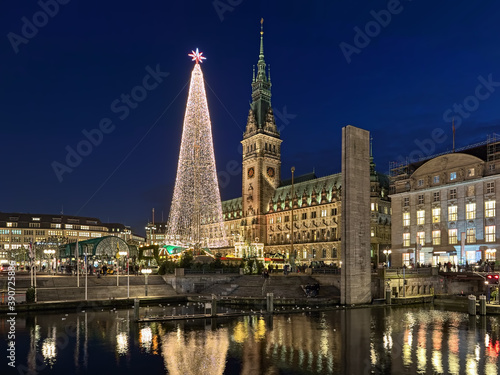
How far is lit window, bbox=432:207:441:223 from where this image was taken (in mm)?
86562

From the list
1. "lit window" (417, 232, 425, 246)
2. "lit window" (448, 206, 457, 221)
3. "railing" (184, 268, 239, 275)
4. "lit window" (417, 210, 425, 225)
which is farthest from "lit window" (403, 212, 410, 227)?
"railing" (184, 268, 239, 275)

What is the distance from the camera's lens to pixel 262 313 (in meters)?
46.3

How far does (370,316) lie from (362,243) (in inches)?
437

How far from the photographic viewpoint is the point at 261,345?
30.7 metres

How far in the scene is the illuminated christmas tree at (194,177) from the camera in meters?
60.8

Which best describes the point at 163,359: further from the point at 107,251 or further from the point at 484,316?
the point at 107,251

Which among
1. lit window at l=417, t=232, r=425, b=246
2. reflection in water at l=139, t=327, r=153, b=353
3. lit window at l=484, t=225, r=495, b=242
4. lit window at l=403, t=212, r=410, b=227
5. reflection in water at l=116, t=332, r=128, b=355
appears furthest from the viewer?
lit window at l=403, t=212, r=410, b=227

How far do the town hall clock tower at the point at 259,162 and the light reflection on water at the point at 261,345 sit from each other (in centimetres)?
11167

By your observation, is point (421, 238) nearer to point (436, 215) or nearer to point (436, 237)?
point (436, 237)

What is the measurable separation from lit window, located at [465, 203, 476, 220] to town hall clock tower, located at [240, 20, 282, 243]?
8041 cm

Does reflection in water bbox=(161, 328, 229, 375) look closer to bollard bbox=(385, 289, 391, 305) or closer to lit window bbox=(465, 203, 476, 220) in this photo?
bollard bbox=(385, 289, 391, 305)

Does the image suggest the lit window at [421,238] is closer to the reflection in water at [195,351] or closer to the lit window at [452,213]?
the lit window at [452,213]

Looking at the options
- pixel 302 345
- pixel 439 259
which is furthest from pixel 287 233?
pixel 302 345

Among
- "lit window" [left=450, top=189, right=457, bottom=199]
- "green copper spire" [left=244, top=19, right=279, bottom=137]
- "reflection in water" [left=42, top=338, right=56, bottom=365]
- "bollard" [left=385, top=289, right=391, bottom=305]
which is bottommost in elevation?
"bollard" [left=385, top=289, right=391, bottom=305]
